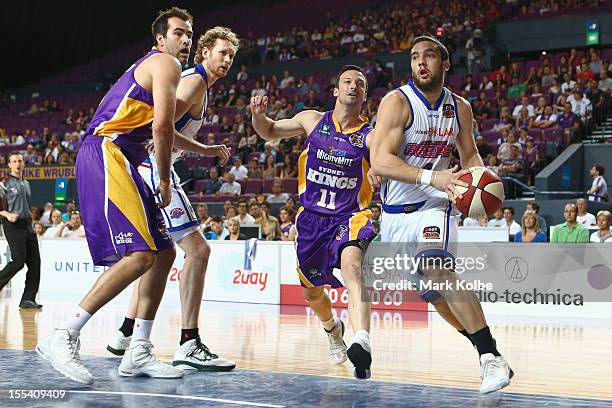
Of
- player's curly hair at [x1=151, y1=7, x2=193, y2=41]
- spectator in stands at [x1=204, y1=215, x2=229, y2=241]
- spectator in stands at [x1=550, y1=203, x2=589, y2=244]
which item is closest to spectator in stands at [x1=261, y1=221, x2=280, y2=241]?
spectator in stands at [x1=204, y1=215, x2=229, y2=241]

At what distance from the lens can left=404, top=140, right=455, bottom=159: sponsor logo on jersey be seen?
193 inches

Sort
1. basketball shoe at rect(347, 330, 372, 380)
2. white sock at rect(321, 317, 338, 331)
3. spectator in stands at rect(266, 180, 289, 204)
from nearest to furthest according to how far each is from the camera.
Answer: basketball shoe at rect(347, 330, 372, 380) → white sock at rect(321, 317, 338, 331) → spectator in stands at rect(266, 180, 289, 204)

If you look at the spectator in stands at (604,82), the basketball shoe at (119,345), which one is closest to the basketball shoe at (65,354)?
the basketball shoe at (119,345)

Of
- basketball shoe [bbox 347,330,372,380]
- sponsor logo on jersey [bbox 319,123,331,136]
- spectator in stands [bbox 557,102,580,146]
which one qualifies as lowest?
basketball shoe [bbox 347,330,372,380]

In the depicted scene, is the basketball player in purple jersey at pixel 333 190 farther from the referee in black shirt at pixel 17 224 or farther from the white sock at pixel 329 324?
the referee in black shirt at pixel 17 224

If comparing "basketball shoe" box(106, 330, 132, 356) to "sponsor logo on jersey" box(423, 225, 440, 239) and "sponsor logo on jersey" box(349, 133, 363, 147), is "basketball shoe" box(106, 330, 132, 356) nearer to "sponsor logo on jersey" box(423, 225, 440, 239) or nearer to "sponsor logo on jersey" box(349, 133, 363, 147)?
"sponsor logo on jersey" box(349, 133, 363, 147)

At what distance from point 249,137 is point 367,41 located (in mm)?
6854

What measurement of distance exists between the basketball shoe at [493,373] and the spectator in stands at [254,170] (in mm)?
12656

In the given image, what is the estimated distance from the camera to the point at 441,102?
16.3ft

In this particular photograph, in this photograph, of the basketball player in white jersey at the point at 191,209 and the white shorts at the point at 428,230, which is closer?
the white shorts at the point at 428,230

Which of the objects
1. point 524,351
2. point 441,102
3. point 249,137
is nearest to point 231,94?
point 249,137

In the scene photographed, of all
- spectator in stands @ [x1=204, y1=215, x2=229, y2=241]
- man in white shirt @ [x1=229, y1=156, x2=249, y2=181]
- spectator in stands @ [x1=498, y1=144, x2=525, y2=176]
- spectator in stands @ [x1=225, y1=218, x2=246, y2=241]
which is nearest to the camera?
spectator in stands @ [x1=225, y1=218, x2=246, y2=241]

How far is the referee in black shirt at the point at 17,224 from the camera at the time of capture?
1032cm

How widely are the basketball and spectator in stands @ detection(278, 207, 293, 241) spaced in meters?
8.52
